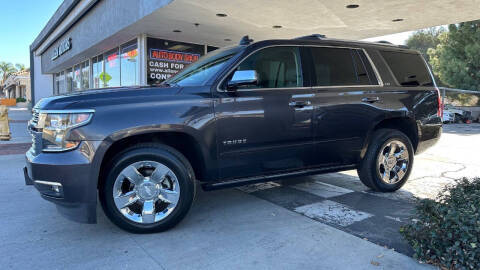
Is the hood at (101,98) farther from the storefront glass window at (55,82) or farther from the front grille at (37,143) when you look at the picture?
the storefront glass window at (55,82)

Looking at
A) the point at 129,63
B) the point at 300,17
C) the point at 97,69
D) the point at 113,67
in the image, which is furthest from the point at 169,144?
the point at 97,69

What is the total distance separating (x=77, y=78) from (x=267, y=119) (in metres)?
22.6

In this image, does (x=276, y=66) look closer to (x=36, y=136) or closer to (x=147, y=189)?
(x=147, y=189)

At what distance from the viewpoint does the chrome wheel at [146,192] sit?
336cm

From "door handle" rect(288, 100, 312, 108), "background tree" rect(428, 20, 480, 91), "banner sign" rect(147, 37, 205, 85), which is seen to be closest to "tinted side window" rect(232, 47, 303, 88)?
"door handle" rect(288, 100, 312, 108)

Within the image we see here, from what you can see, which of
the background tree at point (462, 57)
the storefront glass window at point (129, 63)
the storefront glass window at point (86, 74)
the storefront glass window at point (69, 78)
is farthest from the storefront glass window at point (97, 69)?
the background tree at point (462, 57)

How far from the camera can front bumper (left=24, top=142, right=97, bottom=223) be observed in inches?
123

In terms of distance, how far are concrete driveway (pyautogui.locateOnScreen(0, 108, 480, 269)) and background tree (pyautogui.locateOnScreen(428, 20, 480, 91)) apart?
86.6 feet

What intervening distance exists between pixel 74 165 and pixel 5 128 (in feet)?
31.2

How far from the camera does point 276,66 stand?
13.6 feet

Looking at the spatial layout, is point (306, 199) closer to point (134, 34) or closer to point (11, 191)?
point (11, 191)

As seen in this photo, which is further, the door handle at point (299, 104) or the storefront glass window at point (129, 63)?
the storefront glass window at point (129, 63)

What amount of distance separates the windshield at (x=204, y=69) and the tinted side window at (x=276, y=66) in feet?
0.77

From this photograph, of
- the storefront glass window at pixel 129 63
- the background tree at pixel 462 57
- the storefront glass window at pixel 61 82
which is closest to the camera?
the storefront glass window at pixel 129 63
